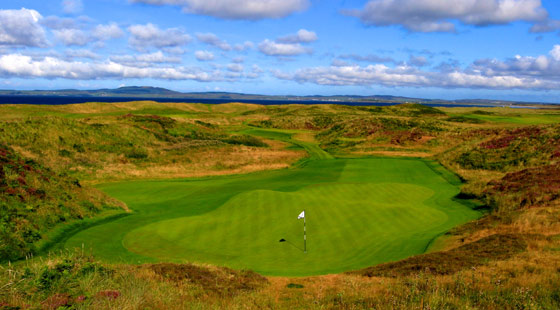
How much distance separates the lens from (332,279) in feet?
38.7

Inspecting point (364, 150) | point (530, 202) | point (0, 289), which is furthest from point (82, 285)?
point (364, 150)

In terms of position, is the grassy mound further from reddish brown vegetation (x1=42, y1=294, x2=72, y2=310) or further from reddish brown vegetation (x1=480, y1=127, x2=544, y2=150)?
reddish brown vegetation (x1=480, y1=127, x2=544, y2=150)

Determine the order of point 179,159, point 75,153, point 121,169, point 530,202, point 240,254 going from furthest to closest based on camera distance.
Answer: point 179,159 < point 75,153 < point 121,169 < point 530,202 < point 240,254

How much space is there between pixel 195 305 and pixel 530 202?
21659 millimetres

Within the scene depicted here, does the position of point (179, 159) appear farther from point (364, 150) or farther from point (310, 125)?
point (310, 125)

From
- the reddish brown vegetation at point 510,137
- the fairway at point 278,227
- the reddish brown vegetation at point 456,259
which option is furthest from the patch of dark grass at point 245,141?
the reddish brown vegetation at point 456,259

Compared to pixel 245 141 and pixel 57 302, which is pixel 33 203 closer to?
pixel 57 302

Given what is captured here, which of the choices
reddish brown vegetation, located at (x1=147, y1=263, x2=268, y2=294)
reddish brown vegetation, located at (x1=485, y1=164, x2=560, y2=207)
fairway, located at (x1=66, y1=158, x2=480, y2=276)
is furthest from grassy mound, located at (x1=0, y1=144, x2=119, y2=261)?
reddish brown vegetation, located at (x1=485, y1=164, x2=560, y2=207)

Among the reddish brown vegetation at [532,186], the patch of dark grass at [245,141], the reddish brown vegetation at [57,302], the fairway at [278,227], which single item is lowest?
the fairway at [278,227]

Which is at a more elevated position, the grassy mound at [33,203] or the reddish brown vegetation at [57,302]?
the reddish brown vegetation at [57,302]

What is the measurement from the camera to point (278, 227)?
19.7 meters

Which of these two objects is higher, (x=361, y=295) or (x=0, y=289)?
(x=0, y=289)

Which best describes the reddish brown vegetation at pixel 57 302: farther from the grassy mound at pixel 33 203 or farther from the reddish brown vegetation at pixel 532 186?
the reddish brown vegetation at pixel 532 186

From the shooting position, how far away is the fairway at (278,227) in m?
16.0
